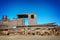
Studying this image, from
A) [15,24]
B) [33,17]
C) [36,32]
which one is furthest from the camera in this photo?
[33,17]

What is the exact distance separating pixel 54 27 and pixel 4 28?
24.2 ft

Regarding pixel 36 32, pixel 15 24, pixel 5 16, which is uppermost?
pixel 5 16

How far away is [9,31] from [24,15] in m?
4.80

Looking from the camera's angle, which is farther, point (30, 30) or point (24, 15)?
point (24, 15)

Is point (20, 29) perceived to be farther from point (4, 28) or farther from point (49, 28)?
point (49, 28)

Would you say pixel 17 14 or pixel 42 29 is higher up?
pixel 17 14

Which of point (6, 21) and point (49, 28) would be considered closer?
point (49, 28)

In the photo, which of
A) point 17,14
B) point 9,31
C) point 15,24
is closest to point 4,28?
point 9,31

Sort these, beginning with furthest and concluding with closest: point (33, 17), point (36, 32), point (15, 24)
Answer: point (33, 17)
point (15, 24)
point (36, 32)

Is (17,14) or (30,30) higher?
(17,14)

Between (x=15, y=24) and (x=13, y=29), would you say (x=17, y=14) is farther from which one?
(x=13, y=29)

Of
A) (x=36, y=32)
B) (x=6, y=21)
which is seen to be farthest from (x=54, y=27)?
(x=6, y=21)

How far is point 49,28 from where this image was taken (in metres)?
19.1

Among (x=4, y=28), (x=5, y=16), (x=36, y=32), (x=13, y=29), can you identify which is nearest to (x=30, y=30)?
(x=36, y=32)
